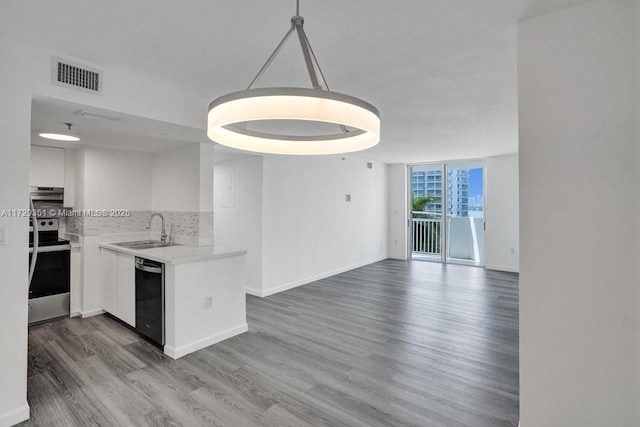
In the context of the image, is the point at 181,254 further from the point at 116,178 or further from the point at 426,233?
the point at 426,233

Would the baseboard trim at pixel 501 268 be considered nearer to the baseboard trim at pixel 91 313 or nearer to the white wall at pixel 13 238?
the baseboard trim at pixel 91 313

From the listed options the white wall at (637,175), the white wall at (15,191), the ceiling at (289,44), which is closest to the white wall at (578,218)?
the white wall at (637,175)

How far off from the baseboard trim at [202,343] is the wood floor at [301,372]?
0.07 metres

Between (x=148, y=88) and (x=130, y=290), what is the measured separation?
2150mm

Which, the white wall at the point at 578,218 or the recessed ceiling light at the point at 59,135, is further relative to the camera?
A: the recessed ceiling light at the point at 59,135

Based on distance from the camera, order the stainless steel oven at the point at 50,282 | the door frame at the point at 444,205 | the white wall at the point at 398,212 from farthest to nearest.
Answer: the white wall at the point at 398,212
the door frame at the point at 444,205
the stainless steel oven at the point at 50,282

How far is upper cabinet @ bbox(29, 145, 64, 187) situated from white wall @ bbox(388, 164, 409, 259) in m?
6.61

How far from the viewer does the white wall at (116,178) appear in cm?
414

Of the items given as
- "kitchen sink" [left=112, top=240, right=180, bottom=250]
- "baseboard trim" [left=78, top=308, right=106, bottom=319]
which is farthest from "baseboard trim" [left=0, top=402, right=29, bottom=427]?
"baseboard trim" [left=78, top=308, right=106, bottom=319]

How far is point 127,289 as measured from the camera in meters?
3.57

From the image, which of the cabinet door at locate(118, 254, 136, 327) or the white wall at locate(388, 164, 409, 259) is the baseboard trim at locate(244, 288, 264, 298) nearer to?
the cabinet door at locate(118, 254, 136, 327)

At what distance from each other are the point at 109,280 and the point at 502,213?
7.02 meters

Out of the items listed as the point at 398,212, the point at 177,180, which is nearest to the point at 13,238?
the point at 177,180

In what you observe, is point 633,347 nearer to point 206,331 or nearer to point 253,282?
point 206,331
